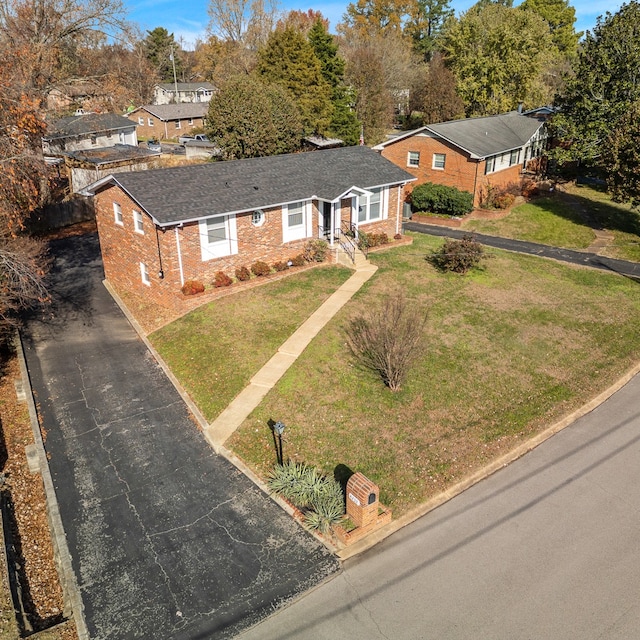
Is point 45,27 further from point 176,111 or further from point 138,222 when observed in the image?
point 176,111

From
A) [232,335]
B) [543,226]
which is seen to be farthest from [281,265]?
[543,226]

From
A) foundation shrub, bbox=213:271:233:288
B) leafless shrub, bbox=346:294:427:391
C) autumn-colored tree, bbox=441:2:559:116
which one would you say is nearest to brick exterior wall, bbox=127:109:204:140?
autumn-colored tree, bbox=441:2:559:116

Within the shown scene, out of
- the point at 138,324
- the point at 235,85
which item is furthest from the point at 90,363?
the point at 235,85

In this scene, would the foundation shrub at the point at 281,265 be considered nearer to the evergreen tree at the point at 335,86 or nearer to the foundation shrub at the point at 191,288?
the foundation shrub at the point at 191,288

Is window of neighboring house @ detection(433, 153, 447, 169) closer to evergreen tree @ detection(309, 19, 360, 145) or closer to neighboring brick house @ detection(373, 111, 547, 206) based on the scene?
neighboring brick house @ detection(373, 111, 547, 206)

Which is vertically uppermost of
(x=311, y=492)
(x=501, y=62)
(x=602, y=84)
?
(x=501, y=62)

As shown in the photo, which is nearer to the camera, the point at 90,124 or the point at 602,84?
the point at 602,84

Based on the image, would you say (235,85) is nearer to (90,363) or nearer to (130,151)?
(130,151)

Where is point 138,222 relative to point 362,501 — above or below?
above
